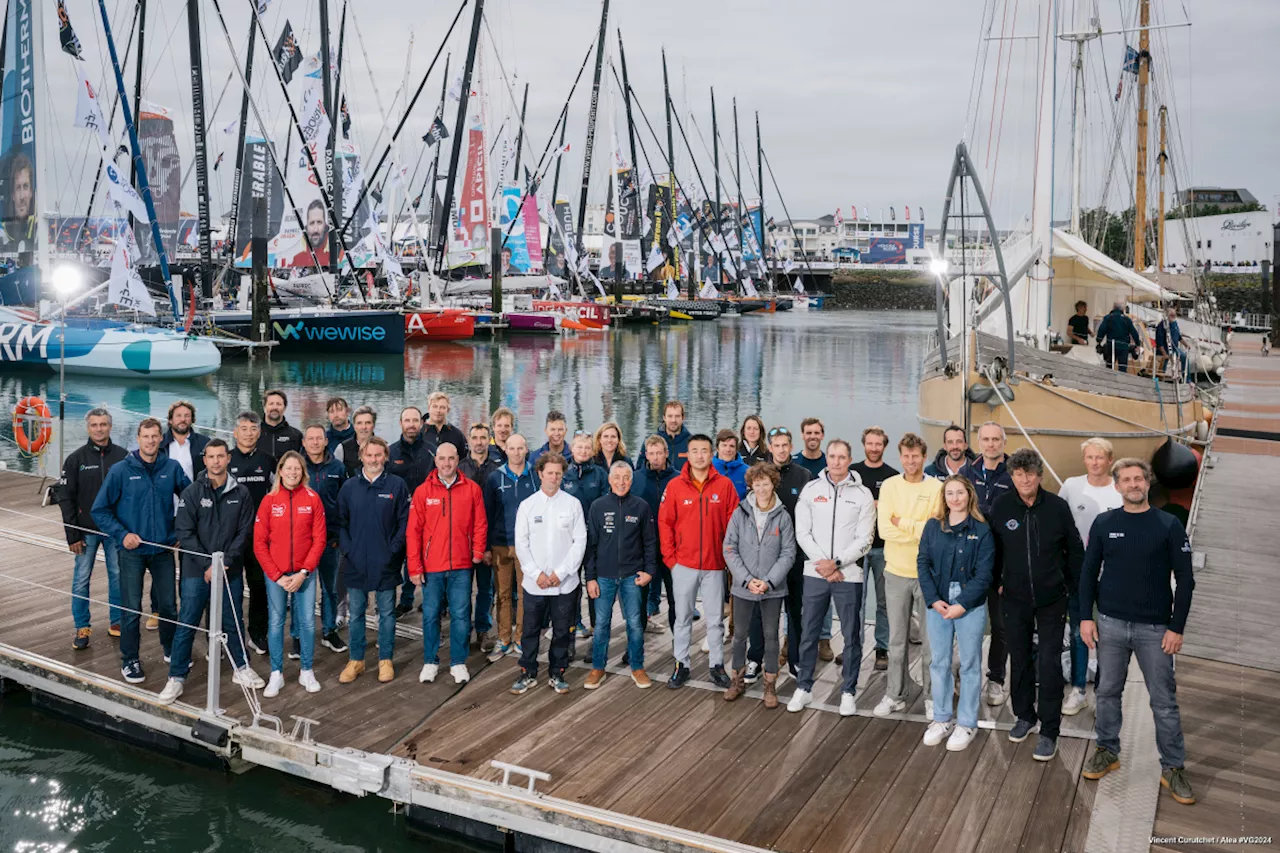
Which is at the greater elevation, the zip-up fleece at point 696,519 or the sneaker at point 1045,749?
the zip-up fleece at point 696,519

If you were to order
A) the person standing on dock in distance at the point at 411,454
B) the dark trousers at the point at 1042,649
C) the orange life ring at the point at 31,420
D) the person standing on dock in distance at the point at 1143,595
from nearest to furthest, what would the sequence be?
the person standing on dock in distance at the point at 1143,595, the dark trousers at the point at 1042,649, the person standing on dock in distance at the point at 411,454, the orange life ring at the point at 31,420

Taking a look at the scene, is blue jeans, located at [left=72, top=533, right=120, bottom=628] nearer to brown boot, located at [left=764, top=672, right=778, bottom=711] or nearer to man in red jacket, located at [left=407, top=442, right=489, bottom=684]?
man in red jacket, located at [left=407, top=442, right=489, bottom=684]

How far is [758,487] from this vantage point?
18.9 feet

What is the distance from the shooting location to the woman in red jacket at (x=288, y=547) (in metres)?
5.95

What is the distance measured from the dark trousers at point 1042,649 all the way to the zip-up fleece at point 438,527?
3.16 meters

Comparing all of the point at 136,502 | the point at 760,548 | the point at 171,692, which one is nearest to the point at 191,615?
the point at 171,692

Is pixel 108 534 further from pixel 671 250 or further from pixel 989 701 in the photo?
pixel 671 250

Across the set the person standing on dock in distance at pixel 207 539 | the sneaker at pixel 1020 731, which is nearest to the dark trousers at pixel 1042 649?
the sneaker at pixel 1020 731

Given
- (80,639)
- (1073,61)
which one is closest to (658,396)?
(1073,61)

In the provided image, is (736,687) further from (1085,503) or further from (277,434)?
(277,434)

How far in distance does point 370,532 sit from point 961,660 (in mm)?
3552

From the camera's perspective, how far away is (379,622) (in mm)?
6523

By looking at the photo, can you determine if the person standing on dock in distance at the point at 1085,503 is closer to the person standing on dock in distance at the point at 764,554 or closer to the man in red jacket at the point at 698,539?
the person standing on dock in distance at the point at 764,554

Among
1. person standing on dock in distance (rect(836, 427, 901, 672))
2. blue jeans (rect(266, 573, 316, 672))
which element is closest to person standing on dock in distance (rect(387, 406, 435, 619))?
blue jeans (rect(266, 573, 316, 672))
